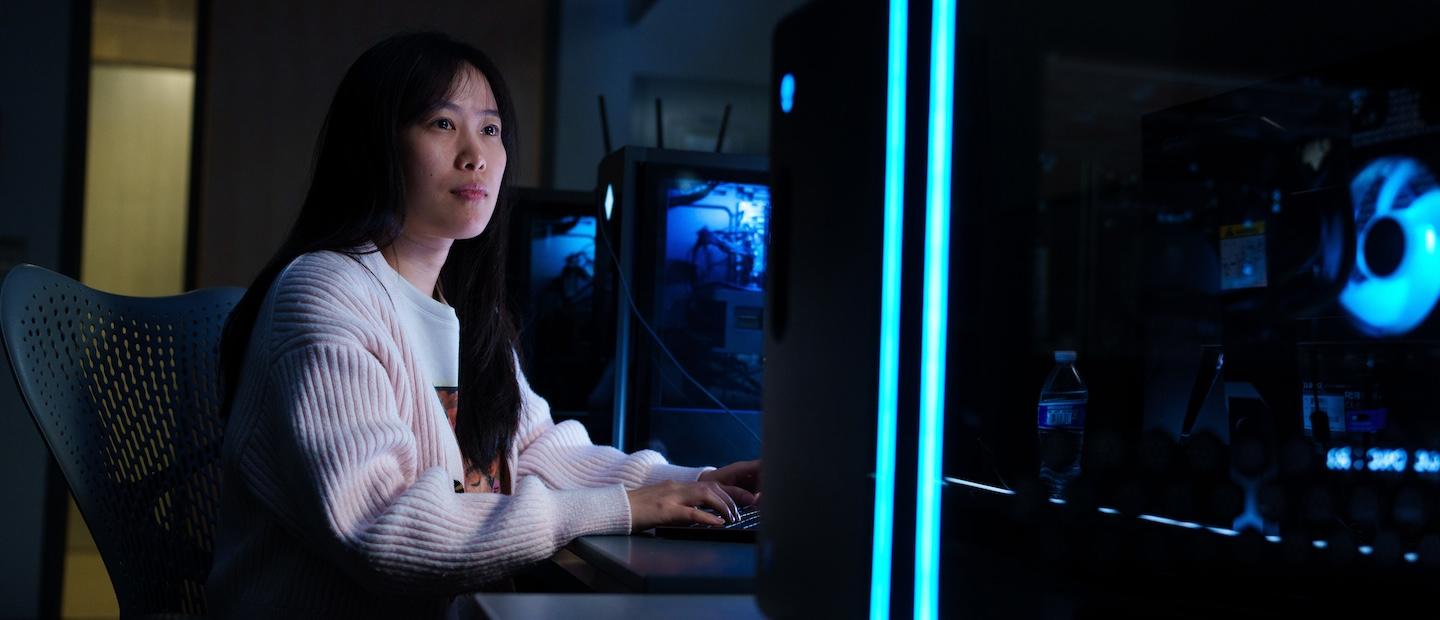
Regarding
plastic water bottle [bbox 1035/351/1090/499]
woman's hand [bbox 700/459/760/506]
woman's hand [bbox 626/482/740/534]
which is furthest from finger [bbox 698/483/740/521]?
plastic water bottle [bbox 1035/351/1090/499]

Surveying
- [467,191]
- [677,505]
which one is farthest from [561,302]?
[677,505]

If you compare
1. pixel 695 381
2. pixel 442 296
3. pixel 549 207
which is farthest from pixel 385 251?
pixel 549 207

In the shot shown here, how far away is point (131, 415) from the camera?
1305mm

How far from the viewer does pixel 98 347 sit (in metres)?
1.30

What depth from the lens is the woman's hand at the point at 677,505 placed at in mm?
1085

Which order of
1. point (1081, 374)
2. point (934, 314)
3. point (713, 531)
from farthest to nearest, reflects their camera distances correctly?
1. point (713, 531)
2. point (1081, 374)
3. point (934, 314)

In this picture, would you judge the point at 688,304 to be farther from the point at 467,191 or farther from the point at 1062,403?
the point at 1062,403

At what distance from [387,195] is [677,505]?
0.46m

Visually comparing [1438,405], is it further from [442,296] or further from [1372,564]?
[442,296]

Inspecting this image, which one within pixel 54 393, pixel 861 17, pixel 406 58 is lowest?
pixel 54 393

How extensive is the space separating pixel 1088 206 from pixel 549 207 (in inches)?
156

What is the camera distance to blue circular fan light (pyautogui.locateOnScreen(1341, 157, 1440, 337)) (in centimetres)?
69

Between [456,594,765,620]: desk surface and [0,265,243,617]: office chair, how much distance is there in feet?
2.21

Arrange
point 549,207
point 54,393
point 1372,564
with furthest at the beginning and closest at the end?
point 549,207 < point 54,393 < point 1372,564
